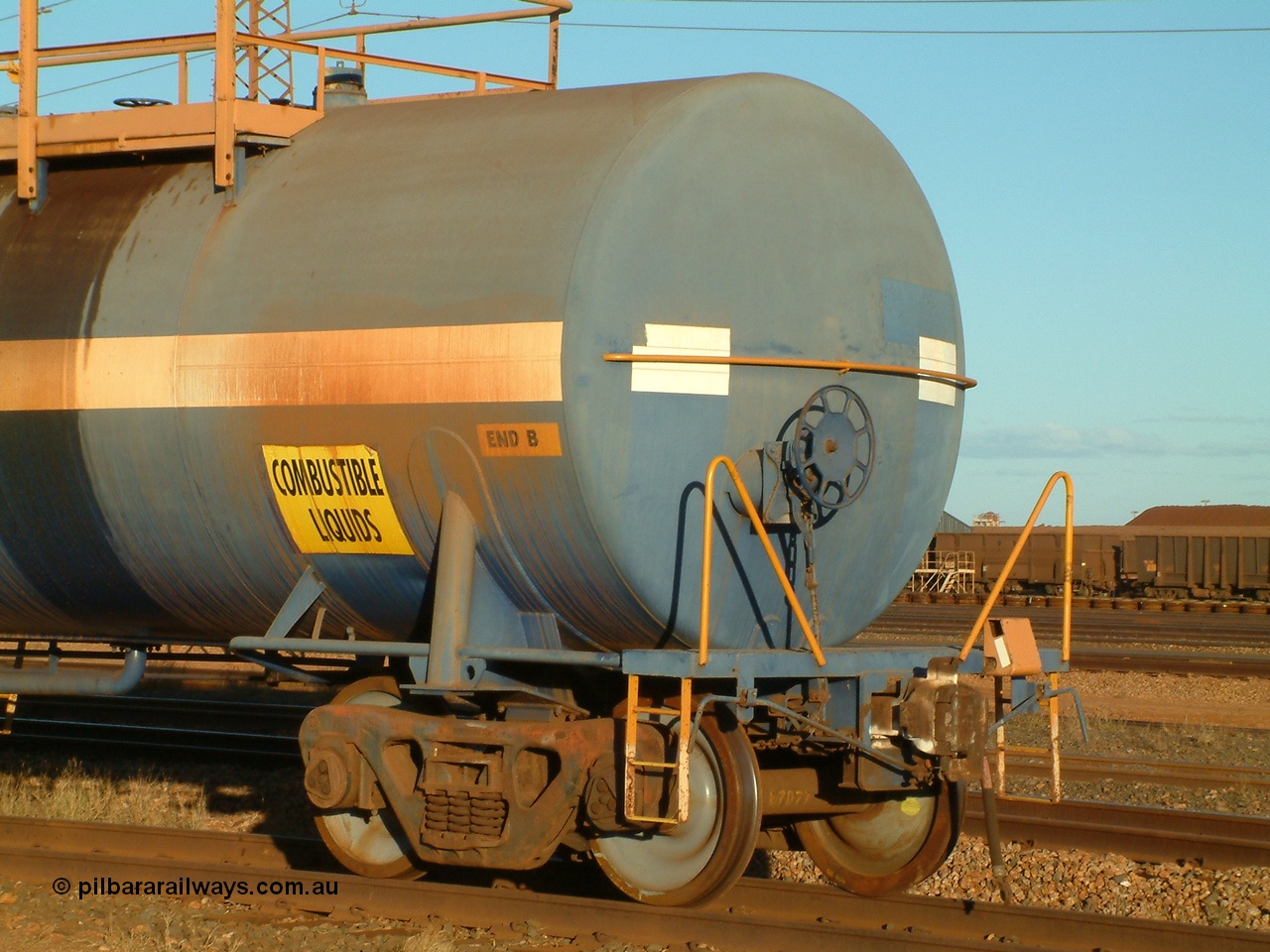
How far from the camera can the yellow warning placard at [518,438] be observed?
20.7ft

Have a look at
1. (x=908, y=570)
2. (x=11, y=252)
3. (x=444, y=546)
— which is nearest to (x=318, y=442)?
(x=444, y=546)

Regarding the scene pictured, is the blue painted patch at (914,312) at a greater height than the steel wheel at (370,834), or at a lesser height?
greater

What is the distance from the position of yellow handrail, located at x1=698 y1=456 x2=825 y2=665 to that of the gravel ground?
158 cm

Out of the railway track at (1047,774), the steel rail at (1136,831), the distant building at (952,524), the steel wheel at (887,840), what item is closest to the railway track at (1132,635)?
the railway track at (1047,774)

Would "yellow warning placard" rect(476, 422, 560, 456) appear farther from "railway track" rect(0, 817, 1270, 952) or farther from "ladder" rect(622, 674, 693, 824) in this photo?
"railway track" rect(0, 817, 1270, 952)

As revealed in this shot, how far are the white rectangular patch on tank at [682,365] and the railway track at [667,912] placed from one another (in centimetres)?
248

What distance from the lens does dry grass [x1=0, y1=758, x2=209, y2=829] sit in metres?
9.77

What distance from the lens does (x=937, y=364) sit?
768 centimetres

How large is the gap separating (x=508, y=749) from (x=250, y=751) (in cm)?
540

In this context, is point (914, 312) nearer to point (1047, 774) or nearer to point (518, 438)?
point (518, 438)

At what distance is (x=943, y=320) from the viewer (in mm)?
7773

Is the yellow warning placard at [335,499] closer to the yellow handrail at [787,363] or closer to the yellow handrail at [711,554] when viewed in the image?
the yellow handrail at [787,363]

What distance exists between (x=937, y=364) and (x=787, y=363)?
1.32 m

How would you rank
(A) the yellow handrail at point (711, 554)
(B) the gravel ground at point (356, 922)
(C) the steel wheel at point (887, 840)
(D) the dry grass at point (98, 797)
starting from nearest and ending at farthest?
(A) the yellow handrail at point (711, 554), (B) the gravel ground at point (356, 922), (C) the steel wheel at point (887, 840), (D) the dry grass at point (98, 797)
